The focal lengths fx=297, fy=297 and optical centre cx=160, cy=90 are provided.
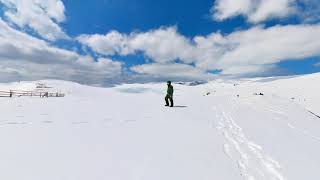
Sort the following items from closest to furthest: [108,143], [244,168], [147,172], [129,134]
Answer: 1. [147,172]
2. [244,168]
3. [108,143]
4. [129,134]

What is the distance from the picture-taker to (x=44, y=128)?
10344 mm

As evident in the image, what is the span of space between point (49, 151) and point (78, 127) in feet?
13.1

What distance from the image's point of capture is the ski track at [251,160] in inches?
220

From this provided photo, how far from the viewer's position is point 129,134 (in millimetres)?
9523

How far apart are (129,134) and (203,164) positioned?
12.3ft

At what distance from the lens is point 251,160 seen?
664 cm

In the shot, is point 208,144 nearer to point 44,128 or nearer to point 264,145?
point 264,145

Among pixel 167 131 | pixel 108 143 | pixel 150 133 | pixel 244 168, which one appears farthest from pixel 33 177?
pixel 167 131

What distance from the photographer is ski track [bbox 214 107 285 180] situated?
5.58 metres

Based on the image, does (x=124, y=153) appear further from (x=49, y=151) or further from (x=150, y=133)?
(x=150, y=133)

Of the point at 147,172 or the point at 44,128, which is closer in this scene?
the point at 147,172

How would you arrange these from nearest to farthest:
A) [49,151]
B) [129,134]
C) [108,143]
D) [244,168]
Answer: [244,168] → [49,151] → [108,143] → [129,134]

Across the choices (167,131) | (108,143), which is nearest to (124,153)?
(108,143)

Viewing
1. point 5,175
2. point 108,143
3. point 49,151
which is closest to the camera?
point 5,175
